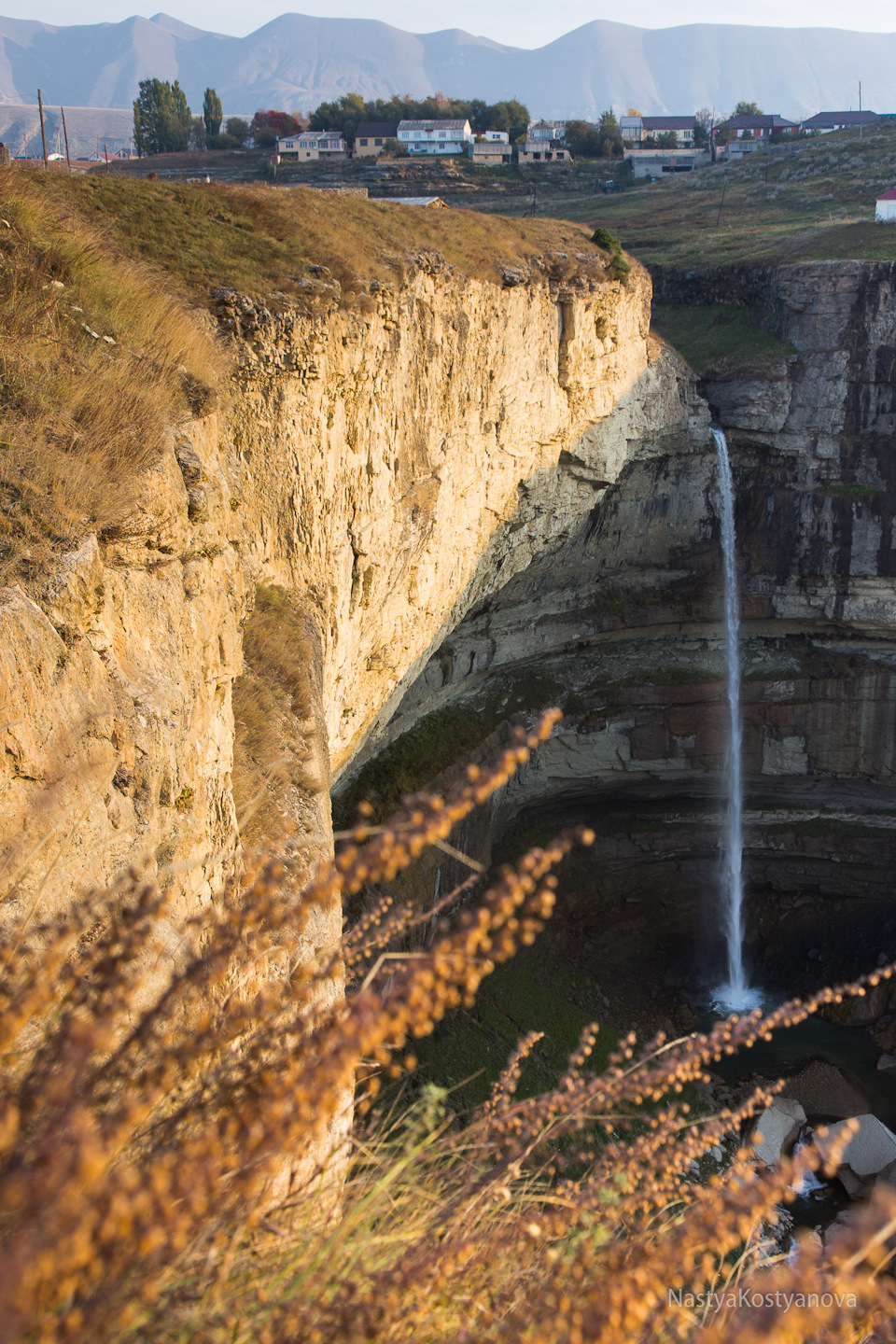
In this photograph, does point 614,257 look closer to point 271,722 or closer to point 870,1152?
point 271,722

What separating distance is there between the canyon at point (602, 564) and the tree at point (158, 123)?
4856 cm

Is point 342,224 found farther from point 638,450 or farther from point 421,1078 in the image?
point 421,1078

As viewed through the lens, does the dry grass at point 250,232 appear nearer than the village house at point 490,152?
Yes

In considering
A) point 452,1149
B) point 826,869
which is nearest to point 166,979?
point 452,1149

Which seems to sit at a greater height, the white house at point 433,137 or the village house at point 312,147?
the white house at point 433,137

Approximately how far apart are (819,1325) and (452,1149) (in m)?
1.57

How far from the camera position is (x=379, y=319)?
13750mm

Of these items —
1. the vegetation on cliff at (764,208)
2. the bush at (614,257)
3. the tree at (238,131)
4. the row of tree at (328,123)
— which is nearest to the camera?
the bush at (614,257)

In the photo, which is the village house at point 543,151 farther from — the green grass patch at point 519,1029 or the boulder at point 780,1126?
the boulder at point 780,1126

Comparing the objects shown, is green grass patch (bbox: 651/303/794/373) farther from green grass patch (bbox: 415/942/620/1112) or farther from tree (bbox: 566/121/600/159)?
tree (bbox: 566/121/600/159)

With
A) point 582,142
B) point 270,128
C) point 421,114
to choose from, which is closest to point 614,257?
point 582,142

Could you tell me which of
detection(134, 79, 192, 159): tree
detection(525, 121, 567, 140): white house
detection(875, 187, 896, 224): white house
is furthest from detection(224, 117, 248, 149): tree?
detection(875, 187, 896, 224): white house

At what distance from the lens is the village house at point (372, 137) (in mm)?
65438

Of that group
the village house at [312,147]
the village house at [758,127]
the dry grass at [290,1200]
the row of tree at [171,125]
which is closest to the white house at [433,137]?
the village house at [312,147]
